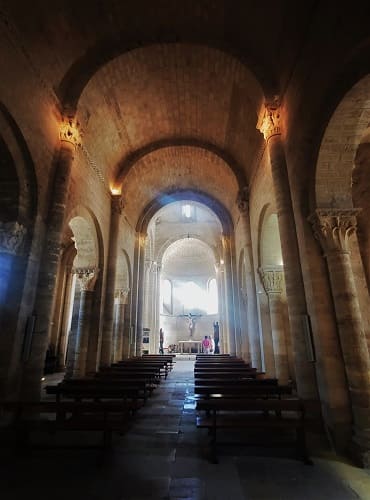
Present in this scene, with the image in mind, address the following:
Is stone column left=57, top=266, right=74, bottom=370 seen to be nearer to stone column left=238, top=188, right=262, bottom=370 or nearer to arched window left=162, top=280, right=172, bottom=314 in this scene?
stone column left=238, top=188, right=262, bottom=370

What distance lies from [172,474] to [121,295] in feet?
34.9

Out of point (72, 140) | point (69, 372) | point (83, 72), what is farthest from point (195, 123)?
point (69, 372)

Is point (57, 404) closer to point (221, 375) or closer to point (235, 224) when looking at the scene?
point (221, 375)

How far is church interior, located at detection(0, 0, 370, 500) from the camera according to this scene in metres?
4.07

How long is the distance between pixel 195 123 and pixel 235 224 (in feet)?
19.0

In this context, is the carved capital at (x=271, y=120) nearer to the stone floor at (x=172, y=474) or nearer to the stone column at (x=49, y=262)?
the stone column at (x=49, y=262)

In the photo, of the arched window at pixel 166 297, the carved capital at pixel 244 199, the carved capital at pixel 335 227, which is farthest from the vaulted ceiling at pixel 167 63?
the arched window at pixel 166 297

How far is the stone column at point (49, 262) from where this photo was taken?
19.2ft

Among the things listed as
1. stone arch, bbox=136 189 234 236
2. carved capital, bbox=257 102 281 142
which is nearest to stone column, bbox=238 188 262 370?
stone arch, bbox=136 189 234 236

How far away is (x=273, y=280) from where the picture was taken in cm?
984

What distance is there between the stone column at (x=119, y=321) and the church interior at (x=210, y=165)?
7cm

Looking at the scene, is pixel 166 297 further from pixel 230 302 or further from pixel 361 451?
pixel 361 451

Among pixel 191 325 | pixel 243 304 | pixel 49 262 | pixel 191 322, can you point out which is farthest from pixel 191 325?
pixel 49 262

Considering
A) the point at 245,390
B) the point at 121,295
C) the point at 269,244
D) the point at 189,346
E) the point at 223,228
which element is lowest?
the point at 245,390
